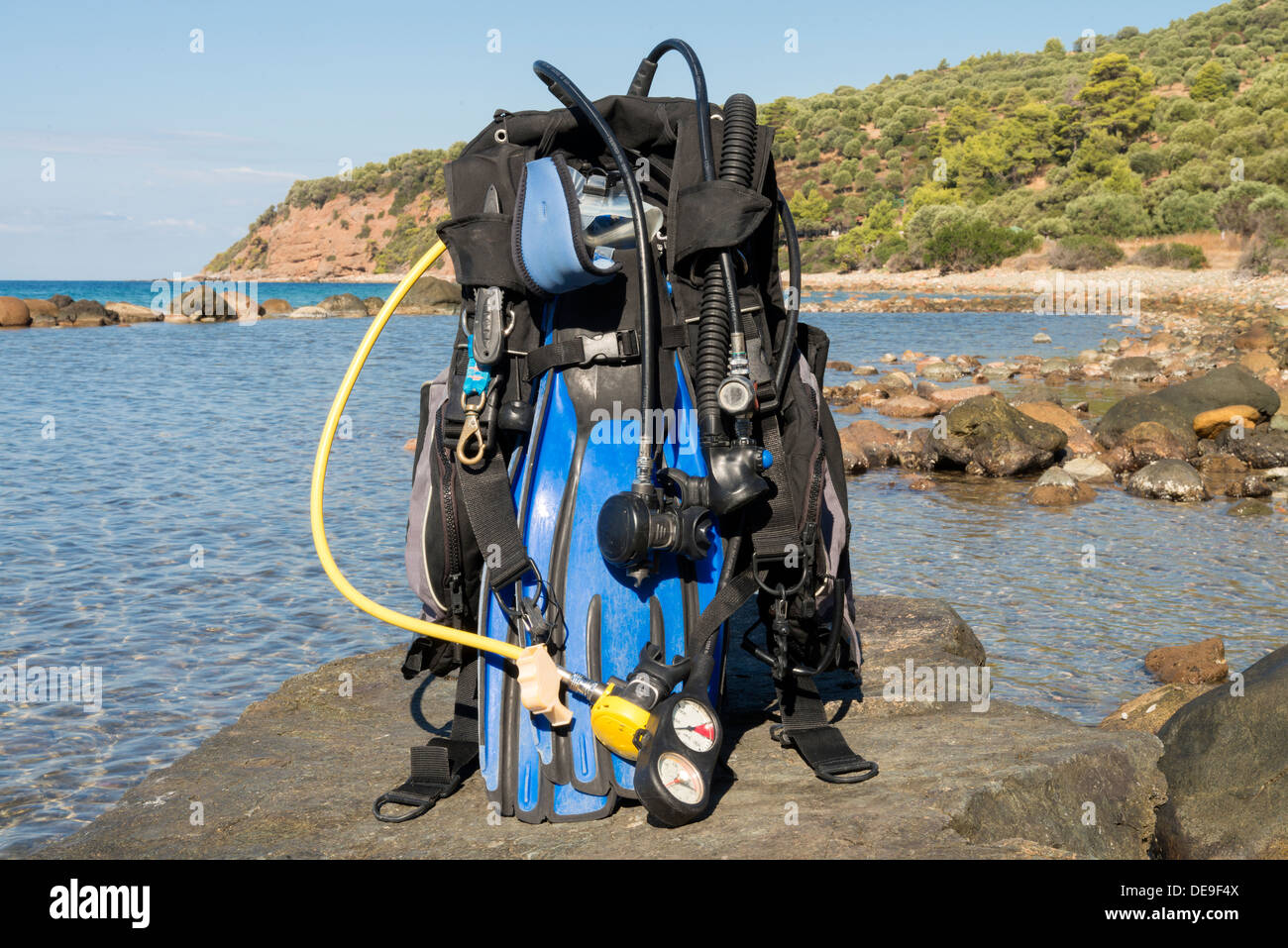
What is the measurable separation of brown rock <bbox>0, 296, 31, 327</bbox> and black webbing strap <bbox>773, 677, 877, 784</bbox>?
46949 millimetres

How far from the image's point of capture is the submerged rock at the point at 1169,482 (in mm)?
11453

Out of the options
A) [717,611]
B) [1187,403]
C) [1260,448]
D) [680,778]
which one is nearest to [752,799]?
[680,778]

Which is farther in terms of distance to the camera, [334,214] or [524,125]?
[334,214]

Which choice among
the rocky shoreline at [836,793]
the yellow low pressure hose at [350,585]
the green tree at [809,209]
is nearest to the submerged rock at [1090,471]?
the rocky shoreline at [836,793]

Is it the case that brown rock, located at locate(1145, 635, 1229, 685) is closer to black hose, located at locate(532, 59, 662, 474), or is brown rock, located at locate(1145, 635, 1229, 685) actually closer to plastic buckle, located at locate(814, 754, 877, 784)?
plastic buckle, located at locate(814, 754, 877, 784)

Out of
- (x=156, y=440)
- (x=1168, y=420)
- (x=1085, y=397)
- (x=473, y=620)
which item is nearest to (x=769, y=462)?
(x=473, y=620)

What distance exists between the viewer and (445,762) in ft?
12.1

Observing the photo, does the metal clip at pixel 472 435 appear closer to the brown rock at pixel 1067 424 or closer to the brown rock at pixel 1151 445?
the brown rock at pixel 1151 445

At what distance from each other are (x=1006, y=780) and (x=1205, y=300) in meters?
41.8

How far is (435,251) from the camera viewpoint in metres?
3.77

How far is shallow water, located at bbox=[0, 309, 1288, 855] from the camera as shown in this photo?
5.83 m

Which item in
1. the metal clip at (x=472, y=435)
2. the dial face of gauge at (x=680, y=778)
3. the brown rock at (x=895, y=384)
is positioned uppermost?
the metal clip at (x=472, y=435)

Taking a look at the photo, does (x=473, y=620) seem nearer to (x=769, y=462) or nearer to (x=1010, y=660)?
(x=769, y=462)

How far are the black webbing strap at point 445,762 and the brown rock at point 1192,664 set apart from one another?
4.16 meters
